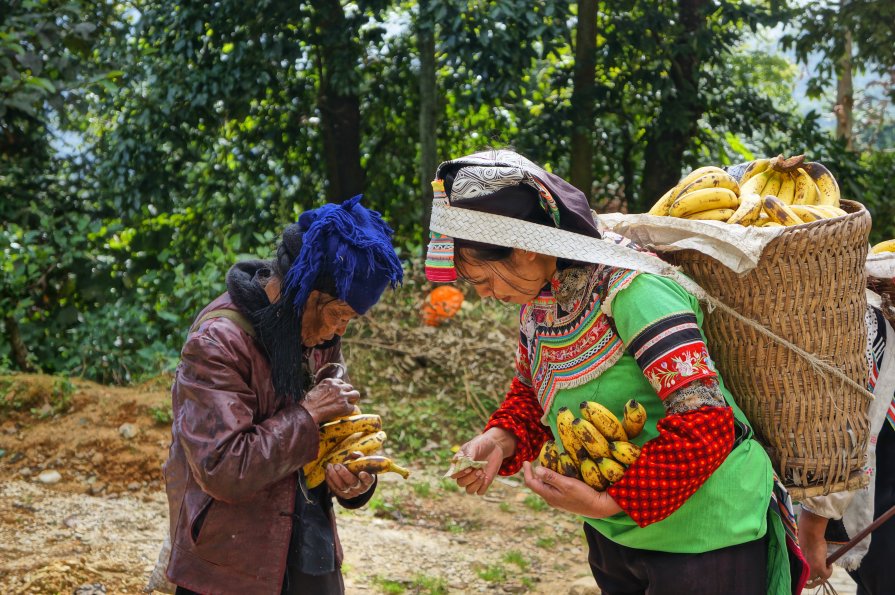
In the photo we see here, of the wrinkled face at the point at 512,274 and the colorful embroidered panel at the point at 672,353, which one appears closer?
the colorful embroidered panel at the point at 672,353

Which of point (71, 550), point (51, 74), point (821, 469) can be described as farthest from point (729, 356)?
point (51, 74)

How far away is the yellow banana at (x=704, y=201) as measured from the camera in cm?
253

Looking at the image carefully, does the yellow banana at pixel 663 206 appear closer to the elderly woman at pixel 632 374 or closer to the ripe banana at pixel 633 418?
the elderly woman at pixel 632 374

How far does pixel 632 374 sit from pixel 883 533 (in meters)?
1.21

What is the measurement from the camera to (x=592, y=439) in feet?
7.33

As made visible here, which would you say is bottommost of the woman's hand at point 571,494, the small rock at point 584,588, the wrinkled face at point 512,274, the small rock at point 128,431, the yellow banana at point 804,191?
the small rock at point 584,588

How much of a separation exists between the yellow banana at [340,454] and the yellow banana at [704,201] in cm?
114

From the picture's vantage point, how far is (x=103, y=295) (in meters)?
8.25

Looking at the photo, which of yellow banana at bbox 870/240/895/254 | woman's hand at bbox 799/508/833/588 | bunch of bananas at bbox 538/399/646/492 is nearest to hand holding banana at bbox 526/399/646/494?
bunch of bananas at bbox 538/399/646/492

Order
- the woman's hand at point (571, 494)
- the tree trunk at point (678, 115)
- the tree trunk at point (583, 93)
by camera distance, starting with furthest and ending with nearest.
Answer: the tree trunk at point (583, 93) < the tree trunk at point (678, 115) < the woman's hand at point (571, 494)

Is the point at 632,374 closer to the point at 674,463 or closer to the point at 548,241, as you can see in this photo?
the point at 674,463

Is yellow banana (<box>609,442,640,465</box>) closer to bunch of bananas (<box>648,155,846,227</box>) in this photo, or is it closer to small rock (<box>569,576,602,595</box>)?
bunch of bananas (<box>648,155,846,227</box>)

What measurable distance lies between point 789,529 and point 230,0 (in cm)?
700

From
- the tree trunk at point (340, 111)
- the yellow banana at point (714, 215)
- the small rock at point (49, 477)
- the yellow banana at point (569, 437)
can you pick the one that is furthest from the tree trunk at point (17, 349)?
the yellow banana at point (714, 215)
